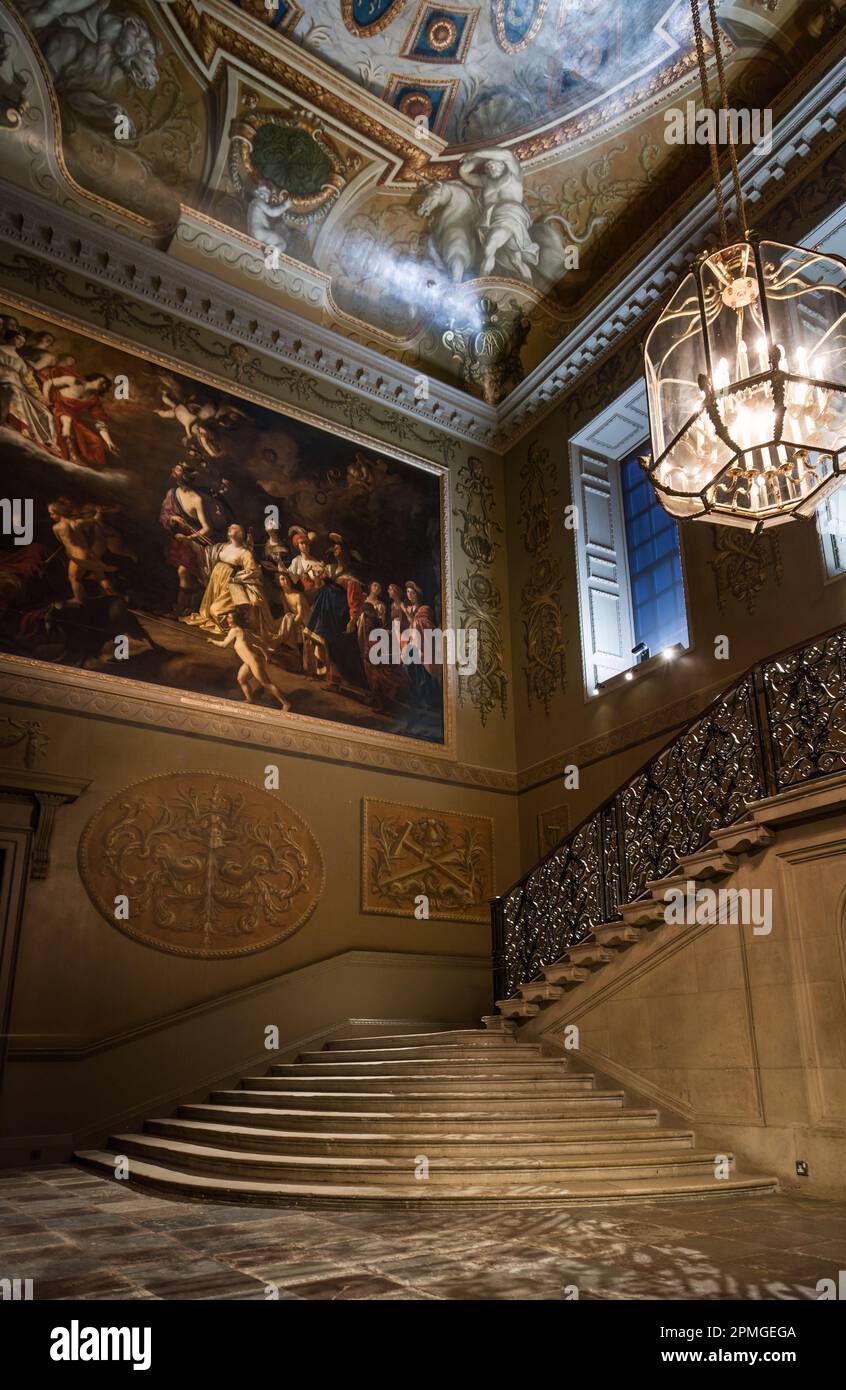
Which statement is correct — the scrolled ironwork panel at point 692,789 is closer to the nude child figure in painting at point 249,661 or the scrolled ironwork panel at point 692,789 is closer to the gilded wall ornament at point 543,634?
the gilded wall ornament at point 543,634

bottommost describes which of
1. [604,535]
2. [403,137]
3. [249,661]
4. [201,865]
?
[201,865]

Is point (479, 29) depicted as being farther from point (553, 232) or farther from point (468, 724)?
point (468, 724)

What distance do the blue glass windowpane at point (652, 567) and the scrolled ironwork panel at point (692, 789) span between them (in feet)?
10.2

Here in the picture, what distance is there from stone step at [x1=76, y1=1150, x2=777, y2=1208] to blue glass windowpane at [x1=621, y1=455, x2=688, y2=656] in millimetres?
5917

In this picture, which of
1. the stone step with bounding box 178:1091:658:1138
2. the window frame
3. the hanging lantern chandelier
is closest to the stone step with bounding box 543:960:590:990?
the stone step with bounding box 178:1091:658:1138

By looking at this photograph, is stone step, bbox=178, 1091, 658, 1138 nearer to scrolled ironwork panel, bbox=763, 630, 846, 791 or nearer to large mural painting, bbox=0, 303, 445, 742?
scrolled ironwork panel, bbox=763, 630, 846, 791

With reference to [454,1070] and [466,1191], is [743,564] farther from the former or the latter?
[466,1191]

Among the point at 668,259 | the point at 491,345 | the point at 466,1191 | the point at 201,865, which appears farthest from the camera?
the point at 491,345

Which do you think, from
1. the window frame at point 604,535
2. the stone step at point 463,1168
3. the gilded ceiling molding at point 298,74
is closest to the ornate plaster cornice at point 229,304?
the gilded ceiling molding at point 298,74

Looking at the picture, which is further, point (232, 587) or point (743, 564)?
point (232, 587)

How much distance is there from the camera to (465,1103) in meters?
6.04

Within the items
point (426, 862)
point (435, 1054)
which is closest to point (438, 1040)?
point (435, 1054)

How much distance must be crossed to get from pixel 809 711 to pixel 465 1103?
3.28 metres
